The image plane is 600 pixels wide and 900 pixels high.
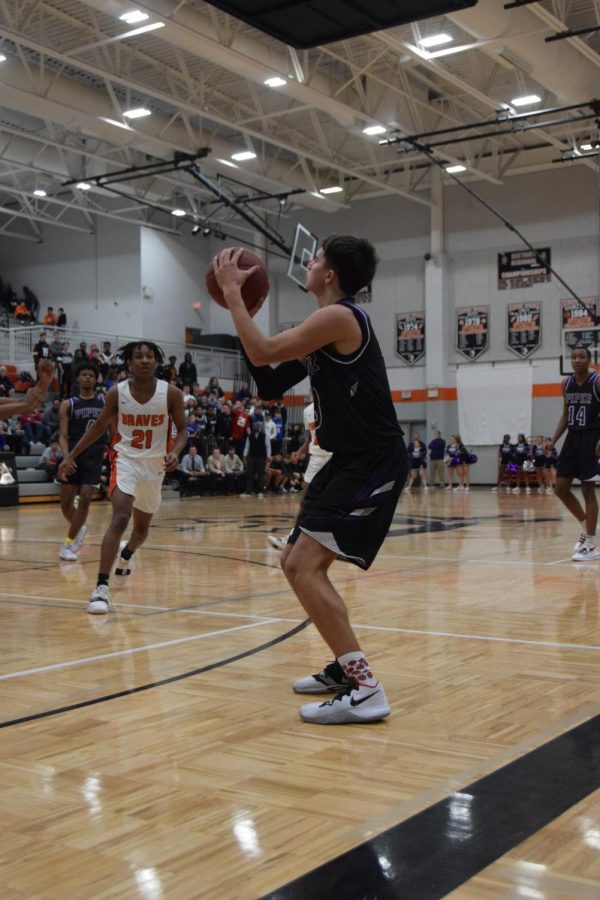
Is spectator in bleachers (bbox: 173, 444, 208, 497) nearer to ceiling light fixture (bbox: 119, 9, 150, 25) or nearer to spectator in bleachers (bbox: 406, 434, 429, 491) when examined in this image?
spectator in bleachers (bbox: 406, 434, 429, 491)

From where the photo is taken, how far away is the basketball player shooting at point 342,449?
12.7 ft

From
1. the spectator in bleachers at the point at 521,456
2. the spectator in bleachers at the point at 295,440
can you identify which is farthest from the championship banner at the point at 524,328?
the spectator in bleachers at the point at 295,440

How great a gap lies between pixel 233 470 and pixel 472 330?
10.3m

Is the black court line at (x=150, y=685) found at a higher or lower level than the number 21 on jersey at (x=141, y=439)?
lower

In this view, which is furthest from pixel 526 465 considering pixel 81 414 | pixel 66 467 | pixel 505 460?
pixel 66 467

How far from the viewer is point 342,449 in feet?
13.3

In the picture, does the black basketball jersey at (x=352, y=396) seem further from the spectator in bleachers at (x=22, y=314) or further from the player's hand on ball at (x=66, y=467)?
the spectator in bleachers at (x=22, y=314)

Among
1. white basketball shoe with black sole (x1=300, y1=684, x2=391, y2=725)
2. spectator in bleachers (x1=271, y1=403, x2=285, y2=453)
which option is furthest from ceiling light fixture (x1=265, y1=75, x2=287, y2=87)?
white basketball shoe with black sole (x1=300, y1=684, x2=391, y2=725)

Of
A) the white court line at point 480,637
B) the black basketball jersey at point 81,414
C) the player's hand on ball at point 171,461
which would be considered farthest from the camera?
the black basketball jersey at point 81,414

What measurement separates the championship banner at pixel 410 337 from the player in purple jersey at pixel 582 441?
2299cm

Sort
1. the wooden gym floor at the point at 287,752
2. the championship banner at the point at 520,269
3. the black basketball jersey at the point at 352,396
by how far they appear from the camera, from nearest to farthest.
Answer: the wooden gym floor at the point at 287,752, the black basketball jersey at the point at 352,396, the championship banner at the point at 520,269

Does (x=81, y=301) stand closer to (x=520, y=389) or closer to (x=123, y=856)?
(x=520, y=389)

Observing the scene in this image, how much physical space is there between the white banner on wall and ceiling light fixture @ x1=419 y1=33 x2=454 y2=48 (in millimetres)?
14151

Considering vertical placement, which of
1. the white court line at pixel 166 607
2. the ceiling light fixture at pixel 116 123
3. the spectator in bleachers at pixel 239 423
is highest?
the ceiling light fixture at pixel 116 123
